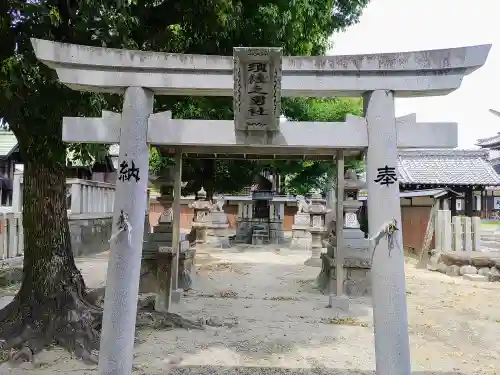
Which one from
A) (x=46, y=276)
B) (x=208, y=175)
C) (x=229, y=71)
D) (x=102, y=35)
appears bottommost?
(x=46, y=276)

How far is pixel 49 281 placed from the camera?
5.43 m

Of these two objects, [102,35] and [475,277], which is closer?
[102,35]

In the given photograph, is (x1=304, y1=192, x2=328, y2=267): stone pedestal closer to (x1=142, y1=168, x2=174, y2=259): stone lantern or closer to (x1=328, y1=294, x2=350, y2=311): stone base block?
(x1=328, y1=294, x2=350, y2=311): stone base block

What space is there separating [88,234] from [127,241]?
12089 millimetres

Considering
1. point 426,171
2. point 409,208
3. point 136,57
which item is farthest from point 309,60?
point 426,171

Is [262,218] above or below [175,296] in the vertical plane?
above

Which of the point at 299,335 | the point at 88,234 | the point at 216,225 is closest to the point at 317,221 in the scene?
the point at 216,225

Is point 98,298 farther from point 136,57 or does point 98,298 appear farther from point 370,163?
point 370,163

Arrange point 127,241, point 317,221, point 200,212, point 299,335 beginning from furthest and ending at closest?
point 200,212 → point 317,221 → point 299,335 → point 127,241

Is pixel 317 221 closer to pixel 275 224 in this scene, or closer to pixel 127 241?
pixel 275 224

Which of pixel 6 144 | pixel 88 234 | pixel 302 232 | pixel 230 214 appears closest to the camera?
pixel 88 234

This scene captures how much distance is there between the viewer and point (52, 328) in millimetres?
5297

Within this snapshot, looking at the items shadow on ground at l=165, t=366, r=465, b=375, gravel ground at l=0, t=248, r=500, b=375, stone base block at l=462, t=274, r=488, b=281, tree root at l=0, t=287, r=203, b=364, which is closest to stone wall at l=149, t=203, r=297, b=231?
stone base block at l=462, t=274, r=488, b=281

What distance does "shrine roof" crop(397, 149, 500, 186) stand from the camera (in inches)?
738
